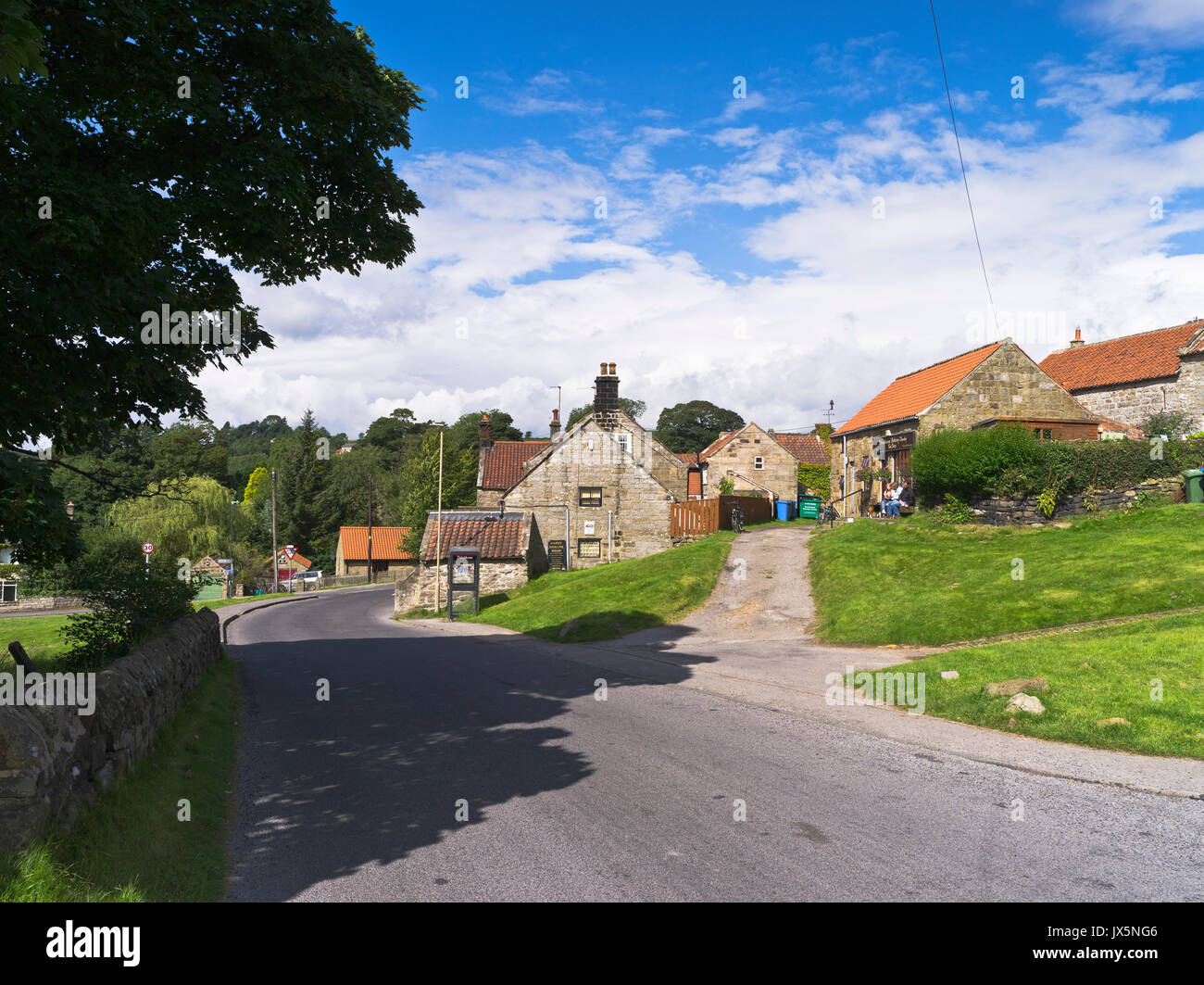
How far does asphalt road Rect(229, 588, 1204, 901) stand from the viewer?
225 inches

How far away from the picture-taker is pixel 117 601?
10.9 metres

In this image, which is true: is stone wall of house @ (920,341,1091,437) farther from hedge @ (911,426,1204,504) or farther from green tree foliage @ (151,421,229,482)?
green tree foliage @ (151,421,229,482)

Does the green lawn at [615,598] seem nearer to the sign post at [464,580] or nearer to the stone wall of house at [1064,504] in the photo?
the sign post at [464,580]

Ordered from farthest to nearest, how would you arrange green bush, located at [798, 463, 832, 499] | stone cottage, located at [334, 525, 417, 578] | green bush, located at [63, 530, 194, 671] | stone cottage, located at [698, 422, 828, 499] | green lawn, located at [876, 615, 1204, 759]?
1. stone cottage, located at [334, 525, 417, 578]
2. green bush, located at [798, 463, 832, 499]
3. stone cottage, located at [698, 422, 828, 499]
4. green bush, located at [63, 530, 194, 671]
5. green lawn, located at [876, 615, 1204, 759]

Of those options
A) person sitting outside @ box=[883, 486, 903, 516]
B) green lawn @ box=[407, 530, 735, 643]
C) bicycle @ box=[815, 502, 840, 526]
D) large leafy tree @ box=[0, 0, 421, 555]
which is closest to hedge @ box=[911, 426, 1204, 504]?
person sitting outside @ box=[883, 486, 903, 516]

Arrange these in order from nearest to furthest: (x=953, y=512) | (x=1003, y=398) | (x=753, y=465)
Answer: (x=953, y=512) → (x=1003, y=398) → (x=753, y=465)

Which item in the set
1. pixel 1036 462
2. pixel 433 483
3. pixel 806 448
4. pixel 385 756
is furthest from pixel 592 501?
pixel 806 448

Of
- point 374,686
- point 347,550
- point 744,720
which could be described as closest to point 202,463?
point 347,550

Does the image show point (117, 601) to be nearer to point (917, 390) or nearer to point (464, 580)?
point (464, 580)

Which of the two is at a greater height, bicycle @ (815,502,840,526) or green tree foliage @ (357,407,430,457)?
green tree foliage @ (357,407,430,457)

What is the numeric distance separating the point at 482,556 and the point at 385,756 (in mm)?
27116

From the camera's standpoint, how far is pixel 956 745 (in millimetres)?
9500

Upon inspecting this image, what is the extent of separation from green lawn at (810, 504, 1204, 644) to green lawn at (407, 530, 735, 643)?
4216mm
